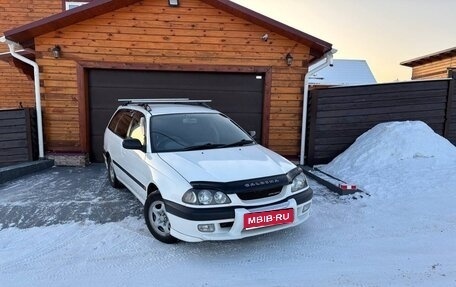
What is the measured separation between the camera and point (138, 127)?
4.75m

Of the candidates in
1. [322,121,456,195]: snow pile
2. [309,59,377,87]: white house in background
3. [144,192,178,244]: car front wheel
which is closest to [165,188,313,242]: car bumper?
[144,192,178,244]: car front wheel

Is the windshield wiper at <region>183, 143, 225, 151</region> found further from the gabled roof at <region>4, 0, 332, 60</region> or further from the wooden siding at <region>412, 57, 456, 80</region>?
the wooden siding at <region>412, 57, 456, 80</region>

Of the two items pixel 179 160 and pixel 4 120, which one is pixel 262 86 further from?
pixel 4 120

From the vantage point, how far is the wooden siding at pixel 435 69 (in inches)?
687

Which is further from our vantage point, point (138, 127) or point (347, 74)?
point (347, 74)

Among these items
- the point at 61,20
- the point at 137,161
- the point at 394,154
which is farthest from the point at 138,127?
the point at 394,154

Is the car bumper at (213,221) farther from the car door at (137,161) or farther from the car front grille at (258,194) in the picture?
the car door at (137,161)

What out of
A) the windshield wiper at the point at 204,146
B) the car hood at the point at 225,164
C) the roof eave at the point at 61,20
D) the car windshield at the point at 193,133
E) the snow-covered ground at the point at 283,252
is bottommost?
the snow-covered ground at the point at 283,252

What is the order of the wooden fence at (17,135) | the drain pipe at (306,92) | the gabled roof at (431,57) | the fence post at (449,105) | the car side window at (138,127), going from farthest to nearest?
the gabled roof at (431,57) → the drain pipe at (306,92) → the fence post at (449,105) → the wooden fence at (17,135) → the car side window at (138,127)

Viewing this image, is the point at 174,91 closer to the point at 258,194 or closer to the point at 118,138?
the point at 118,138

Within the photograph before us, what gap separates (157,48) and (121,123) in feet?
9.12

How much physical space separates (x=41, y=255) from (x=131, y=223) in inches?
43.3

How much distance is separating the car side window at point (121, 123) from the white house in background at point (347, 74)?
2249cm

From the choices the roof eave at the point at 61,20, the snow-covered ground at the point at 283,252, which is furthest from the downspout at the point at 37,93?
the snow-covered ground at the point at 283,252
